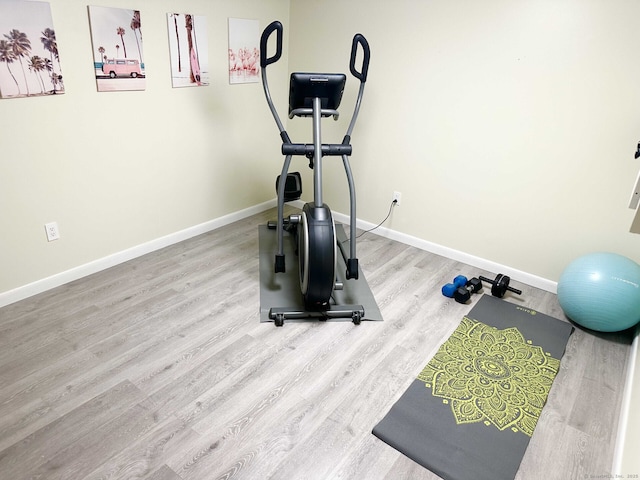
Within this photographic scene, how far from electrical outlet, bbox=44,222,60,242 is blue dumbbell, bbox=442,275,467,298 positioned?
2.43m

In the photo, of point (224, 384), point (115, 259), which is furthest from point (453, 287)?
point (115, 259)

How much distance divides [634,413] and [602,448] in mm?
191

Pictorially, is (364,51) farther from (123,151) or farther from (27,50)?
(27,50)

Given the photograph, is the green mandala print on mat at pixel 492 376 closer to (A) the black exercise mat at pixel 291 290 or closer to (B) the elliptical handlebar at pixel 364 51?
(A) the black exercise mat at pixel 291 290

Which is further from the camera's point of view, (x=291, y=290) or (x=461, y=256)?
(x=461, y=256)

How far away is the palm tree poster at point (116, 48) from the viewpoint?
2.37 metres

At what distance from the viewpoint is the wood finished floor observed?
1579 millimetres

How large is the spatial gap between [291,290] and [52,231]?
1480mm

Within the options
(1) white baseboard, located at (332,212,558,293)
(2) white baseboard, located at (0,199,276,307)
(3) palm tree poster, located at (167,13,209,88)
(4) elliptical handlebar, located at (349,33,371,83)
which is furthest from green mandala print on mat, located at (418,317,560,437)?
(3) palm tree poster, located at (167,13,209,88)

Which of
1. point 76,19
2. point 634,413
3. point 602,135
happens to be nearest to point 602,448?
point 634,413

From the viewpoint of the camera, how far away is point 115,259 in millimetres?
2842

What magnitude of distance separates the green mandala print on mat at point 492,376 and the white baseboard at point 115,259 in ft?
6.87

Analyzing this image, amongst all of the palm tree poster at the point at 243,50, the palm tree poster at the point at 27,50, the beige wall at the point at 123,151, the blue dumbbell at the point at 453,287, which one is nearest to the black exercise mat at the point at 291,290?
the blue dumbbell at the point at 453,287

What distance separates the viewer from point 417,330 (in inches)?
92.8
